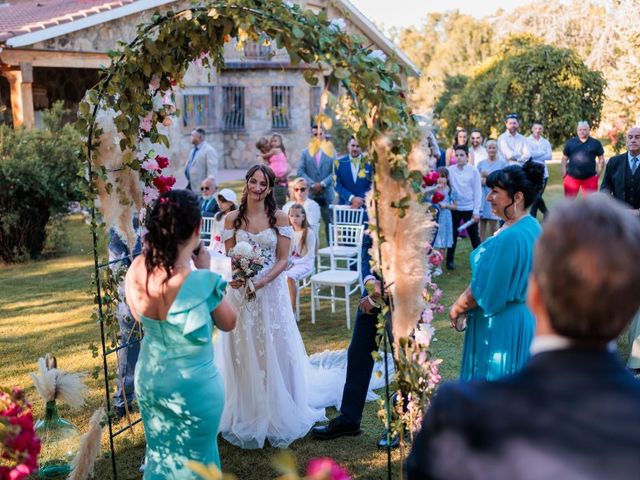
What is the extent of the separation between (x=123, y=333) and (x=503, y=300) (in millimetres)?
3223

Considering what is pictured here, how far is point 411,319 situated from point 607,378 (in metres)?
2.20

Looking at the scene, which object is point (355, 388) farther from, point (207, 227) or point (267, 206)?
point (207, 227)

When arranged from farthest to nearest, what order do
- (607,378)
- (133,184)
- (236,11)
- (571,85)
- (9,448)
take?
(571,85) < (133,184) < (236,11) < (9,448) < (607,378)

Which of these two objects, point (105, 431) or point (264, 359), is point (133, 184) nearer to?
point (264, 359)

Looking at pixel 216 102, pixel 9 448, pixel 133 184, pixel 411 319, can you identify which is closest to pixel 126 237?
pixel 133 184

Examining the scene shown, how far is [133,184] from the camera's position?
534cm

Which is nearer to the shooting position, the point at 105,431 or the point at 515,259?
the point at 515,259

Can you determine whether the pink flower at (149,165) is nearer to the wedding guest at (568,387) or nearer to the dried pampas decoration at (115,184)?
the dried pampas decoration at (115,184)

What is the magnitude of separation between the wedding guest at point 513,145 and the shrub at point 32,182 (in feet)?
23.7

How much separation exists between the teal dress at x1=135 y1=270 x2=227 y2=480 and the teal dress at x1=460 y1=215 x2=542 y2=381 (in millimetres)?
1466

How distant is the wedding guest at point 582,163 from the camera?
39.6 feet

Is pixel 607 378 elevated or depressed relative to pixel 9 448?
elevated

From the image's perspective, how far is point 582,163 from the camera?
12.1 metres

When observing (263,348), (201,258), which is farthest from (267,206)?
(201,258)
